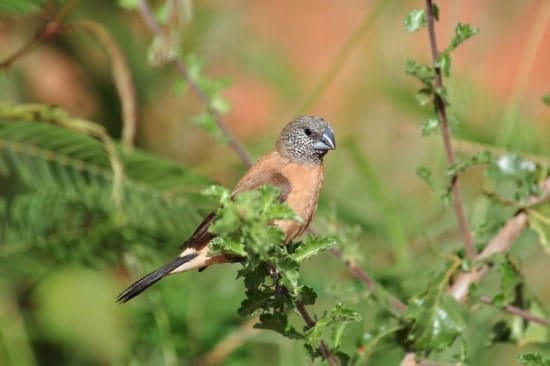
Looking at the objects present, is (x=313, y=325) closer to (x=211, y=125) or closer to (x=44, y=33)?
(x=211, y=125)

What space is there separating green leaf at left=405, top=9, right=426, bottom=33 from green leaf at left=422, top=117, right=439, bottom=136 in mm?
236

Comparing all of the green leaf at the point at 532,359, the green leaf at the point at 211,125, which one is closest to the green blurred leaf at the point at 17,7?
the green leaf at the point at 211,125

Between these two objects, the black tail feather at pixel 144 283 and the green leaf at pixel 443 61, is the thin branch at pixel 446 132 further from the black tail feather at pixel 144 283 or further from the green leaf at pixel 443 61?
the black tail feather at pixel 144 283

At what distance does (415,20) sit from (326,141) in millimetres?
840

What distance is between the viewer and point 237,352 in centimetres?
356

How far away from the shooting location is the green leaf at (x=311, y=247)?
6.26 ft

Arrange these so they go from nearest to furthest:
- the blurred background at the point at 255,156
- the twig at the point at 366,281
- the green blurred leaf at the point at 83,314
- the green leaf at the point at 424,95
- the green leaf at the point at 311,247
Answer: the green leaf at the point at 311,247 → the green leaf at the point at 424,95 → the twig at the point at 366,281 → the blurred background at the point at 255,156 → the green blurred leaf at the point at 83,314

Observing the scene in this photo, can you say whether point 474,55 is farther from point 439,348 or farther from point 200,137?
point 439,348

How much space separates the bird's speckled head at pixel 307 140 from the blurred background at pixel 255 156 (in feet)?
0.26

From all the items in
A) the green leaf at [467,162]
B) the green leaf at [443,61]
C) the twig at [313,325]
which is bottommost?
the twig at [313,325]

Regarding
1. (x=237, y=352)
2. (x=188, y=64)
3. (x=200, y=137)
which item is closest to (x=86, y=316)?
(x=237, y=352)

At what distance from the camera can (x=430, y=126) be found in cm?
236

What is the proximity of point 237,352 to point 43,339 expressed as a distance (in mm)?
746

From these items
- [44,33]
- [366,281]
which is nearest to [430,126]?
[366,281]
